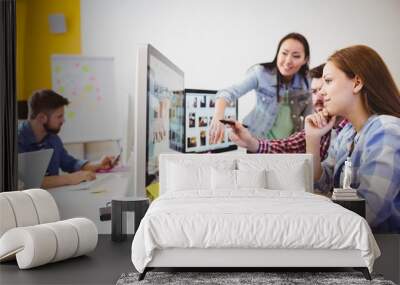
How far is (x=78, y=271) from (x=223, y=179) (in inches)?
73.6

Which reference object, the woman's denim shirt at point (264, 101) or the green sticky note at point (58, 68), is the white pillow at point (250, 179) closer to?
the woman's denim shirt at point (264, 101)

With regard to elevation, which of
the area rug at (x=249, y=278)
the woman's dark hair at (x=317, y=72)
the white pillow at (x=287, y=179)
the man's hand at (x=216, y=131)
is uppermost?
the woman's dark hair at (x=317, y=72)

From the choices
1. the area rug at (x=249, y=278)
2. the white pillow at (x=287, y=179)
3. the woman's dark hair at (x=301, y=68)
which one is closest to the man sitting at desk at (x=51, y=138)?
the white pillow at (x=287, y=179)

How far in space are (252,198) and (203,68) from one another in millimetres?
2182

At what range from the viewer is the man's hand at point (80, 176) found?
300 inches

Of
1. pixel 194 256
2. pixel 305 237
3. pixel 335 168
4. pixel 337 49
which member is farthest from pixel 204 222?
pixel 337 49

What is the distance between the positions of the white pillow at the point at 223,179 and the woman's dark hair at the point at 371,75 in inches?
72.4

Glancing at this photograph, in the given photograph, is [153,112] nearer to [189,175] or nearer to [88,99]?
[189,175]

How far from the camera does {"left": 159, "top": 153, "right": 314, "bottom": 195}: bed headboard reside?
23.5 feet

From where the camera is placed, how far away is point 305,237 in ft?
16.5

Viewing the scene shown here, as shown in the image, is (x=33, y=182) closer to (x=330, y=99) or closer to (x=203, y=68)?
(x=203, y=68)

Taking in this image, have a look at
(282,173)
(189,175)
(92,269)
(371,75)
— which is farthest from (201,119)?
(92,269)

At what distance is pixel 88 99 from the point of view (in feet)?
25.0

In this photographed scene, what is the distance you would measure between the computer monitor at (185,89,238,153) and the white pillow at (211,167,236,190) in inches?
32.6
